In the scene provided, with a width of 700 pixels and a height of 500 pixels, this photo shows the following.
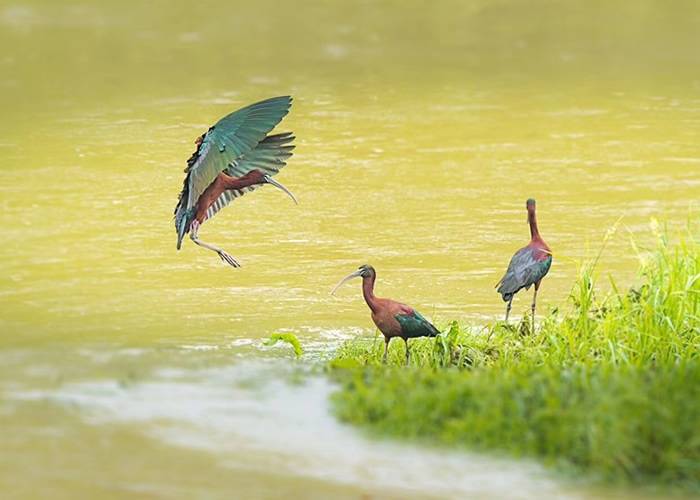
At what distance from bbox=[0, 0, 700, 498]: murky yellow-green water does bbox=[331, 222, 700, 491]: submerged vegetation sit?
0.59 feet

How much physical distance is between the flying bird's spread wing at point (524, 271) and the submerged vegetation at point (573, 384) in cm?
21

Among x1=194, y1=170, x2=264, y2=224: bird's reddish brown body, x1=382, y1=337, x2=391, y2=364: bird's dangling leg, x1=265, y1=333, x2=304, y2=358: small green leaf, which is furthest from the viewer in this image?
x1=194, y1=170, x2=264, y2=224: bird's reddish brown body

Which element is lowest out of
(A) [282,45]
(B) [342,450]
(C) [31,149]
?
(B) [342,450]

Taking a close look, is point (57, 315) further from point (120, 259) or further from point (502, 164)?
point (502, 164)

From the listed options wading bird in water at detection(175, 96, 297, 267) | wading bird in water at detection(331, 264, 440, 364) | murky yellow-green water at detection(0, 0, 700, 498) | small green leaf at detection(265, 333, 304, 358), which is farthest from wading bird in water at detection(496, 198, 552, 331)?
wading bird in water at detection(175, 96, 297, 267)

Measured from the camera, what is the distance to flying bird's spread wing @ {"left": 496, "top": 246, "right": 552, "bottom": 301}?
7.98 m

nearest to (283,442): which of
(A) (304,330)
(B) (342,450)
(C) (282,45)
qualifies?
(B) (342,450)

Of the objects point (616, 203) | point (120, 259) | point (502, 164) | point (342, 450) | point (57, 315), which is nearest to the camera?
point (342, 450)

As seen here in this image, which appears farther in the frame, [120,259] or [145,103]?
[145,103]

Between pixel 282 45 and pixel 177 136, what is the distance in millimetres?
4622

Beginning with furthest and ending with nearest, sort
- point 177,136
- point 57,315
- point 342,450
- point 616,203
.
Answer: point 177,136 → point 616,203 → point 57,315 → point 342,450

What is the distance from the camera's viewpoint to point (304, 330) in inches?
349

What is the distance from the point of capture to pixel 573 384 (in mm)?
6684

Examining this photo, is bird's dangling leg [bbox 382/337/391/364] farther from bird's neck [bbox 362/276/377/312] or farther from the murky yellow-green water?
the murky yellow-green water
